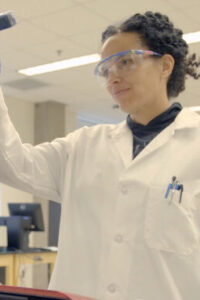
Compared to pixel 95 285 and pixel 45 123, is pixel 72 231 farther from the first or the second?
pixel 45 123

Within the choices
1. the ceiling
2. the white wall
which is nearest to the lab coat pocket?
the ceiling

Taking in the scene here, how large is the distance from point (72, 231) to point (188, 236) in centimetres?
32

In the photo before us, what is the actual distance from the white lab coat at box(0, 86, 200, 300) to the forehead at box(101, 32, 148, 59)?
0.23 meters

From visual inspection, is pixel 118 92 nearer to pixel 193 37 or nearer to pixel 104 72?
pixel 104 72

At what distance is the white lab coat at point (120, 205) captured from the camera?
117 cm

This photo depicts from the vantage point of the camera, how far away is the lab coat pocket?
3.82 feet

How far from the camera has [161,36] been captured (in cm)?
135

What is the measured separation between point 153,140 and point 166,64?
241mm

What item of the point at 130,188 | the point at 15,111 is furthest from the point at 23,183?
the point at 15,111

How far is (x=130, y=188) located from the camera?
1.24 metres

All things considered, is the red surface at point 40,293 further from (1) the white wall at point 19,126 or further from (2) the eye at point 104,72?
(1) the white wall at point 19,126

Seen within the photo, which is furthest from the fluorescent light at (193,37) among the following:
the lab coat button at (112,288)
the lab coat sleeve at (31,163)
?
the lab coat button at (112,288)

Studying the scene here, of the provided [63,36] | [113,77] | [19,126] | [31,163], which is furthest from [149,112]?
[19,126]

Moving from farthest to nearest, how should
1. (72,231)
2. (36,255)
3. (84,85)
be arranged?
(84,85)
(36,255)
(72,231)
